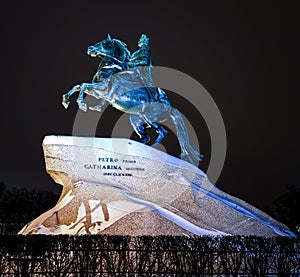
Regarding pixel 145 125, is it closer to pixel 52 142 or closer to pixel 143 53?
pixel 143 53

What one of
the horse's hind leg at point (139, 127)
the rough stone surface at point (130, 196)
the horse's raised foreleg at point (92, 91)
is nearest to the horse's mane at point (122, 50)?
the horse's raised foreleg at point (92, 91)

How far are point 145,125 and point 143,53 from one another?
1844 mm

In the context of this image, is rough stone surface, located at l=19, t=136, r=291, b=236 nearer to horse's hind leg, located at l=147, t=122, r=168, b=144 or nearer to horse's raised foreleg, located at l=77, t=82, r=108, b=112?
horse's hind leg, located at l=147, t=122, r=168, b=144

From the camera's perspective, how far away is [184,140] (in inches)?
483

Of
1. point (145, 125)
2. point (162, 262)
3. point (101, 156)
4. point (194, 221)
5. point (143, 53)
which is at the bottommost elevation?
point (162, 262)

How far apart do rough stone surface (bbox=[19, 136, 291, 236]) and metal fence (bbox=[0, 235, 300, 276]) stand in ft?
6.33

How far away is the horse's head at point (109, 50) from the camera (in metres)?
11.6

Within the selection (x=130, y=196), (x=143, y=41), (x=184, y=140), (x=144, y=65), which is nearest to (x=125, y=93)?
(x=144, y=65)

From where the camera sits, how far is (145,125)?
12.1 meters

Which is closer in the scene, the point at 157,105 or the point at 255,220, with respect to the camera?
the point at 255,220

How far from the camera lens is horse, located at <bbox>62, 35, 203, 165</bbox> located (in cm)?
1132

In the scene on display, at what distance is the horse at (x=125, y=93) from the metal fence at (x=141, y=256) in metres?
4.74

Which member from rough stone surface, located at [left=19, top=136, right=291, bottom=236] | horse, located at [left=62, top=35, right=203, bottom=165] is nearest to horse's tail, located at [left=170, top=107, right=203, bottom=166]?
horse, located at [left=62, top=35, right=203, bottom=165]

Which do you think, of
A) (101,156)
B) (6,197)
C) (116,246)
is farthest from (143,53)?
(6,197)
